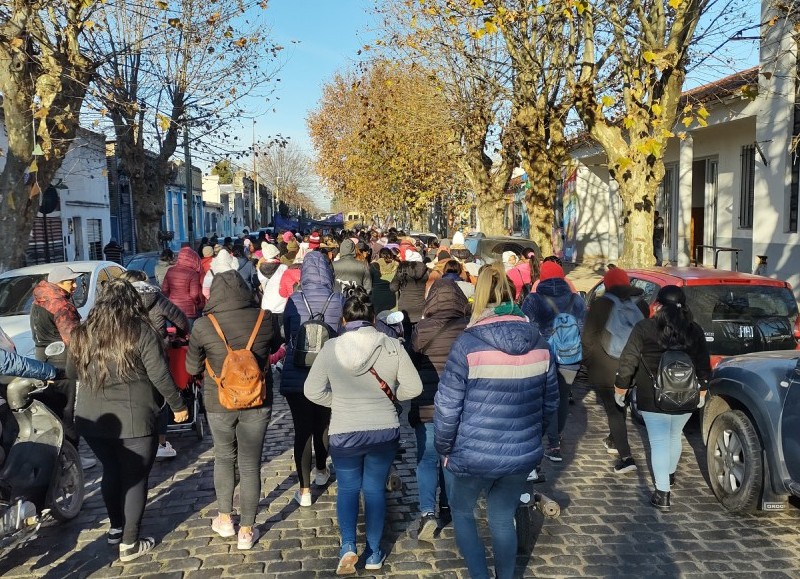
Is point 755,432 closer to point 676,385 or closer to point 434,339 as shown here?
point 676,385

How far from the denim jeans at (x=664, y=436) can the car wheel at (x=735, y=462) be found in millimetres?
368

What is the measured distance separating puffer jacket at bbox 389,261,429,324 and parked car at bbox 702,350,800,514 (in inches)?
176

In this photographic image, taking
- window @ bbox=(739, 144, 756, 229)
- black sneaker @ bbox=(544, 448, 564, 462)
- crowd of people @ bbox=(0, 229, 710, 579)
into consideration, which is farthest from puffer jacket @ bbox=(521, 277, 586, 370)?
window @ bbox=(739, 144, 756, 229)

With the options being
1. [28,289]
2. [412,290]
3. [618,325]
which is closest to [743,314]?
[618,325]

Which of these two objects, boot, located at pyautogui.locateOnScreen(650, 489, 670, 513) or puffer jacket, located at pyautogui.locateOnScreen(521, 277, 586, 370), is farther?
puffer jacket, located at pyautogui.locateOnScreen(521, 277, 586, 370)

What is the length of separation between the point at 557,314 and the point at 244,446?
3159 millimetres

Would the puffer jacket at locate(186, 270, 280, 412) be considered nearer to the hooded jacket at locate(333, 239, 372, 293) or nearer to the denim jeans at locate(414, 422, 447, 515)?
the denim jeans at locate(414, 422, 447, 515)

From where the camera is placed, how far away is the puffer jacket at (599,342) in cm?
610

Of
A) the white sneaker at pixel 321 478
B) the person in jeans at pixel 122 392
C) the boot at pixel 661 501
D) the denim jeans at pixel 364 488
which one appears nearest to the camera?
the denim jeans at pixel 364 488

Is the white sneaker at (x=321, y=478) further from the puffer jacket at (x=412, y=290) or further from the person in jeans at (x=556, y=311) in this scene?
the puffer jacket at (x=412, y=290)

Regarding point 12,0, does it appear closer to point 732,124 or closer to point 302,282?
point 302,282

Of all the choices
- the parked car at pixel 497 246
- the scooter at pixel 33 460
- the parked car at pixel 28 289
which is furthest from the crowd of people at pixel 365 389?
the parked car at pixel 497 246

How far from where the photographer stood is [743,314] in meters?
6.77

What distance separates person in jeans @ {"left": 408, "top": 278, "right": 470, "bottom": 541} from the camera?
4.76 m
